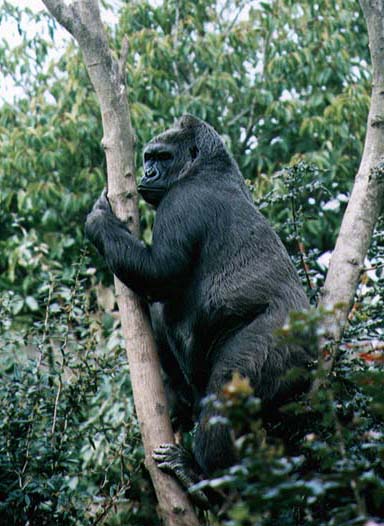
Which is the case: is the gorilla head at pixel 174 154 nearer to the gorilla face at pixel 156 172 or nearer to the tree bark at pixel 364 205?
the gorilla face at pixel 156 172

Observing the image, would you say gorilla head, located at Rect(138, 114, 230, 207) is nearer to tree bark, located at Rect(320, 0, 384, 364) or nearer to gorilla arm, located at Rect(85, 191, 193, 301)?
gorilla arm, located at Rect(85, 191, 193, 301)

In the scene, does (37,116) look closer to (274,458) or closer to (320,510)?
(320,510)

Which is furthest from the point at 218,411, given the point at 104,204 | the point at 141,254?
the point at 104,204

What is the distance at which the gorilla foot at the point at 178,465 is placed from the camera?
130 inches

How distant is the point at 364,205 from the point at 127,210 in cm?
111

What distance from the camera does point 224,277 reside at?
3740mm

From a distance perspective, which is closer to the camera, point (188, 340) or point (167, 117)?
point (188, 340)

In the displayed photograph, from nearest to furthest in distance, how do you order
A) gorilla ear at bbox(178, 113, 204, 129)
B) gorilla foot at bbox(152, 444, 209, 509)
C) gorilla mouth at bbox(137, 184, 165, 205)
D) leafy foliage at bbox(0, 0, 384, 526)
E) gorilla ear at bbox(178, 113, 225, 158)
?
1. gorilla foot at bbox(152, 444, 209, 509)
2. gorilla mouth at bbox(137, 184, 165, 205)
3. gorilla ear at bbox(178, 113, 225, 158)
4. gorilla ear at bbox(178, 113, 204, 129)
5. leafy foliage at bbox(0, 0, 384, 526)

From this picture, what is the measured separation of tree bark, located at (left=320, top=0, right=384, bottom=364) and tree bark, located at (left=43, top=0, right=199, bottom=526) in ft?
2.70

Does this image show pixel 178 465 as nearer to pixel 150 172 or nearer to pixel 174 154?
pixel 150 172

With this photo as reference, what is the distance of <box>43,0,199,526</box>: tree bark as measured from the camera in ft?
10.9

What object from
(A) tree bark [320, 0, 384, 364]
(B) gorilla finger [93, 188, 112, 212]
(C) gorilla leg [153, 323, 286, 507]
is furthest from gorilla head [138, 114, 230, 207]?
(C) gorilla leg [153, 323, 286, 507]

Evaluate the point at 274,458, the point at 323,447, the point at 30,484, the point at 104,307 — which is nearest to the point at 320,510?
the point at 323,447

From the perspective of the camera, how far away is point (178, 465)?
3295 mm
